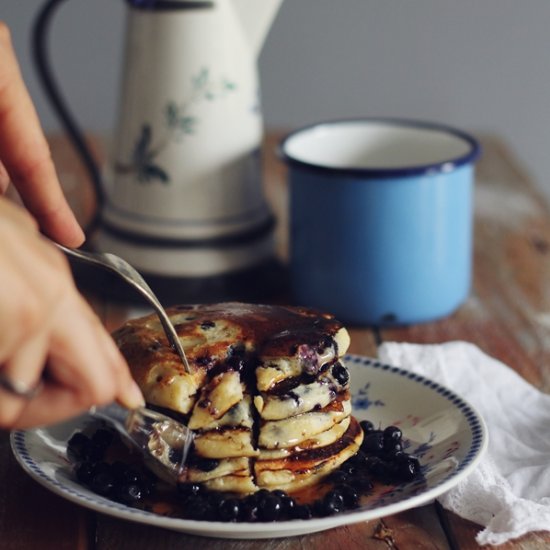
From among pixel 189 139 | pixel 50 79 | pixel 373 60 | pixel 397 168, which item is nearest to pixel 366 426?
pixel 397 168

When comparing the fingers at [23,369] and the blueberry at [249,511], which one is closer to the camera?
the fingers at [23,369]

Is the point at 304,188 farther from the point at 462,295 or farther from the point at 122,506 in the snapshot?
the point at 122,506

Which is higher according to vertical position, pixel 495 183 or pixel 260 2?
pixel 260 2

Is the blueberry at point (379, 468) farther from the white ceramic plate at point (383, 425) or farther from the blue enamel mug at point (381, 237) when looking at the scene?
the blue enamel mug at point (381, 237)

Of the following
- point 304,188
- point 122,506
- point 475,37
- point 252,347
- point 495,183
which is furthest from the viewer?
point 475,37

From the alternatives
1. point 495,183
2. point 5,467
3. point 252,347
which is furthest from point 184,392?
point 495,183

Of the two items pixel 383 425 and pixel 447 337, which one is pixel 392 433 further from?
pixel 447 337

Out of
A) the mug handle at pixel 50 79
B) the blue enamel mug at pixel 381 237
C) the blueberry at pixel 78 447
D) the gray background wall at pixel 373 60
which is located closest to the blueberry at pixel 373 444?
the blueberry at pixel 78 447
